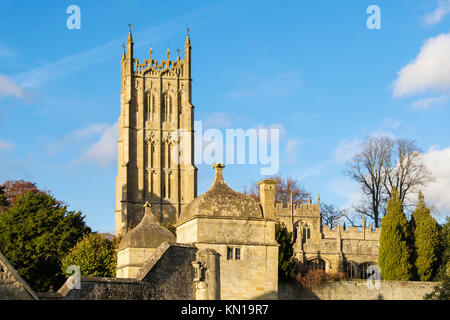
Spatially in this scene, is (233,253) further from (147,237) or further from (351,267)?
(351,267)

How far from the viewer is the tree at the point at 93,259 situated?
41250 millimetres

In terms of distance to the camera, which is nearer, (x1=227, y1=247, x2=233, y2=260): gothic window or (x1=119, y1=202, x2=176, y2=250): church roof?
(x1=227, y1=247, x2=233, y2=260): gothic window

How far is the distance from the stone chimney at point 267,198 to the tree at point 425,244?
82.8ft

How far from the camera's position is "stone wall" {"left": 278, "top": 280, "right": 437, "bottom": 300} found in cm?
3903

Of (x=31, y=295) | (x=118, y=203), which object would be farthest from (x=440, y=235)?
(x=118, y=203)

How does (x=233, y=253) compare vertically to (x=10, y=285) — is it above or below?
above

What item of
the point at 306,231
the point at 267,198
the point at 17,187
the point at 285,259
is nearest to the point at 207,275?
the point at 267,198

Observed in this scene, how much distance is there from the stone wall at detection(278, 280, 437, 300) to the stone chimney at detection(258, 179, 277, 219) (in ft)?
43.6

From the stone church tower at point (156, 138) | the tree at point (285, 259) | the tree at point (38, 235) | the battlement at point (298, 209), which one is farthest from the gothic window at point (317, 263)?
the stone church tower at point (156, 138)

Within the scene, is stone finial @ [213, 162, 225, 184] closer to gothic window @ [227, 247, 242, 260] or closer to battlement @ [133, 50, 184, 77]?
gothic window @ [227, 247, 242, 260]

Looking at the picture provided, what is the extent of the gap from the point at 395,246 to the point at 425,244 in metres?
2.03

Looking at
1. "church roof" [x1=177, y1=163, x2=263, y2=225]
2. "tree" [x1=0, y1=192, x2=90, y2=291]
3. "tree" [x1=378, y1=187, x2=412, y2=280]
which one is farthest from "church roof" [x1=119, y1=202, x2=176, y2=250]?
"tree" [x1=378, y1=187, x2=412, y2=280]

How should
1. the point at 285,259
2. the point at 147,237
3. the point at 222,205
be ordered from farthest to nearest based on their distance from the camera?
1. the point at 285,259
2. the point at 147,237
3. the point at 222,205

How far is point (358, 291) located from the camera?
4162 centimetres
